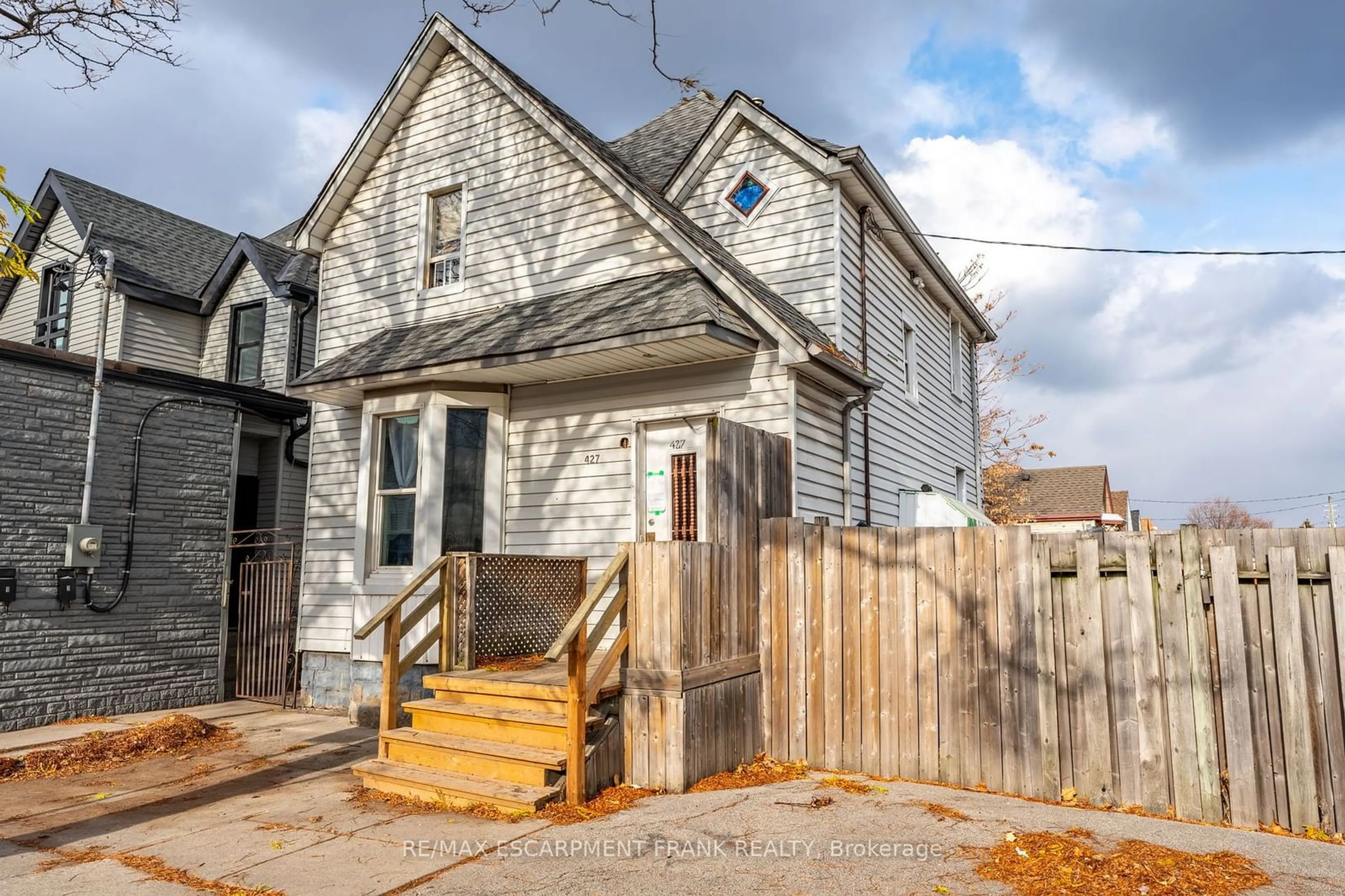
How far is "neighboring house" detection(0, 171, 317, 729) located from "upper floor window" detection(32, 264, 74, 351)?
370mm

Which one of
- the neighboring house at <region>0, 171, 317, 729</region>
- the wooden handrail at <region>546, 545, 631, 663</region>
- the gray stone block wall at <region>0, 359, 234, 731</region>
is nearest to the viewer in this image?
the wooden handrail at <region>546, 545, 631, 663</region>

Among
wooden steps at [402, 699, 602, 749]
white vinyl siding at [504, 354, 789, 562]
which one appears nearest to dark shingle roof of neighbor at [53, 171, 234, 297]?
white vinyl siding at [504, 354, 789, 562]

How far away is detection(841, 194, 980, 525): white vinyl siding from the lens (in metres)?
10.4

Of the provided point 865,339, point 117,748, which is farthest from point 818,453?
point 117,748

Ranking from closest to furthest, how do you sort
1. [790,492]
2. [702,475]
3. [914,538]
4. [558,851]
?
[558,851]
[914,538]
[790,492]
[702,475]

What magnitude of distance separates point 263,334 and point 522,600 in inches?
428

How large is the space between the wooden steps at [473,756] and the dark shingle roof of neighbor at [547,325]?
374cm

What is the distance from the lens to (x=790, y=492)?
8.23 metres

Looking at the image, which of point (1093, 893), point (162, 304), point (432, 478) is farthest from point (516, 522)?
point (162, 304)

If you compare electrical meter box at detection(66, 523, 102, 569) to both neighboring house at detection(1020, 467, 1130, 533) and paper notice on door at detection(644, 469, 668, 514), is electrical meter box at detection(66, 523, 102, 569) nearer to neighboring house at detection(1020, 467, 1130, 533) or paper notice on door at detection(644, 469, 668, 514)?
paper notice on door at detection(644, 469, 668, 514)

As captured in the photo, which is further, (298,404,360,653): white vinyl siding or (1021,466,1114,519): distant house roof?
(1021,466,1114,519): distant house roof

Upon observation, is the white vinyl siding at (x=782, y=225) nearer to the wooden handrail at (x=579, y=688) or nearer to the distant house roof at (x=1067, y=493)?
the wooden handrail at (x=579, y=688)

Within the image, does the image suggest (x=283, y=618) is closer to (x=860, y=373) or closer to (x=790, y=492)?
(x=790, y=492)

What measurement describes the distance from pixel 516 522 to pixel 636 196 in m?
3.84
